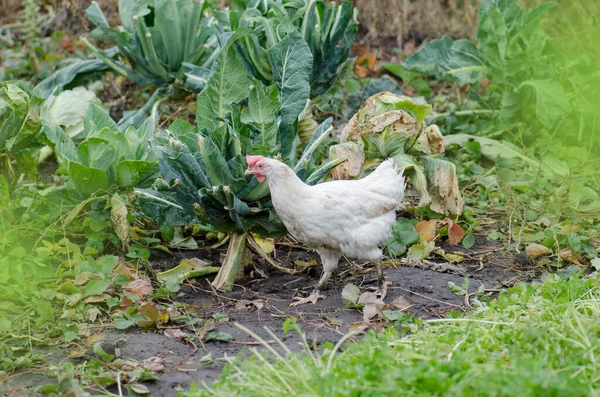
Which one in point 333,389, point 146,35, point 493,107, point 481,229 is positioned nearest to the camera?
point 333,389

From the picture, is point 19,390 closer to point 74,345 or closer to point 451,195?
point 74,345

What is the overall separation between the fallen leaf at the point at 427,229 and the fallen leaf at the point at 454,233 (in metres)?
0.10

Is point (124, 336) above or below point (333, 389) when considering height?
below

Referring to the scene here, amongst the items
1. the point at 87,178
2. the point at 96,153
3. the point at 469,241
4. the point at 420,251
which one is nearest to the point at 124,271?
the point at 87,178

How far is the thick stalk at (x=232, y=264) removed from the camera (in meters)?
4.60

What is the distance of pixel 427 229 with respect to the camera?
527 cm

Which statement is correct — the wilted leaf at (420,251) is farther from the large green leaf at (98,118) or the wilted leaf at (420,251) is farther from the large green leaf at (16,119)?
the large green leaf at (16,119)

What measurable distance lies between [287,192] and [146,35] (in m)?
2.38

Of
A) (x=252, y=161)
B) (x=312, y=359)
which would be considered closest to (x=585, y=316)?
(x=312, y=359)

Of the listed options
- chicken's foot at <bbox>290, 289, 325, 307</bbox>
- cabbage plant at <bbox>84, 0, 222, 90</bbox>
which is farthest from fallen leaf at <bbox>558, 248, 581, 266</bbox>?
cabbage plant at <bbox>84, 0, 222, 90</bbox>

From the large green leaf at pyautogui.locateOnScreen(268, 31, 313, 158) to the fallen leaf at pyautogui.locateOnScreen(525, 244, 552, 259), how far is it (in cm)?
165

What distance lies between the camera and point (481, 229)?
5551 millimetres

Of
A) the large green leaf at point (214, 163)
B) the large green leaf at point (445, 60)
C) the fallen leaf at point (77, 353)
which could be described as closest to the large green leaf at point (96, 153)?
the large green leaf at point (214, 163)

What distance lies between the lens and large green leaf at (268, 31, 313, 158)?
4738mm
